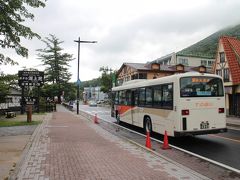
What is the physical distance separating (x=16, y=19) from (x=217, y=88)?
28.6 ft

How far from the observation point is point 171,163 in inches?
339

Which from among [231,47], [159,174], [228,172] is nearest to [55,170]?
[159,174]

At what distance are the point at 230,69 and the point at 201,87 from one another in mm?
25802

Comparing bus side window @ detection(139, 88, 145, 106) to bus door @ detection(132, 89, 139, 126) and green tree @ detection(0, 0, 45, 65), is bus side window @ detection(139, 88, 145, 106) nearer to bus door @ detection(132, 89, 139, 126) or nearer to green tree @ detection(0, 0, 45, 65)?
bus door @ detection(132, 89, 139, 126)

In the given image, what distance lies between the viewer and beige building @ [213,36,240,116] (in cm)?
3547

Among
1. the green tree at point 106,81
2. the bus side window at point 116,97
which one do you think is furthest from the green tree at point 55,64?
the bus side window at point 116,97

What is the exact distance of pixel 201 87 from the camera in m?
12.8

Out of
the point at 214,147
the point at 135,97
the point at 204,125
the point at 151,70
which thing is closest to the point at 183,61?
the point at 151,70

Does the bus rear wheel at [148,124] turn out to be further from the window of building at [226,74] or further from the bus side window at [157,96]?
the window of building at [226,74]

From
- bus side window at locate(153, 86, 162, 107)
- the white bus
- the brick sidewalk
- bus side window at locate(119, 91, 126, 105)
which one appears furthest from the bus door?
the brick sidewalk

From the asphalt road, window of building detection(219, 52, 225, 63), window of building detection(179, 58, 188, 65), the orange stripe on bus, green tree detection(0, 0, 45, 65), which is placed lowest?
the asphalt road

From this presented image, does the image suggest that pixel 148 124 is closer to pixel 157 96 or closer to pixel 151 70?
pixel 157 96

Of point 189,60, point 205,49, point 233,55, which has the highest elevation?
point 205,49

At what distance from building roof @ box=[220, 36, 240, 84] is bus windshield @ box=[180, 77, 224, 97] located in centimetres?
2350
